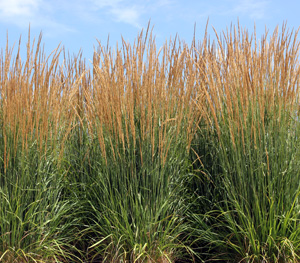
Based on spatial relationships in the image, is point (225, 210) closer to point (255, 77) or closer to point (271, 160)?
point (271, 160)

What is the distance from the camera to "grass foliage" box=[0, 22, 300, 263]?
3133 millimetres

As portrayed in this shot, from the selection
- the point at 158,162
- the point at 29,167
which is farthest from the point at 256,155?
the point at 29,167

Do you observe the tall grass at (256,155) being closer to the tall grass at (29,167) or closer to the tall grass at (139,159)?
the tall grass at (139,159)

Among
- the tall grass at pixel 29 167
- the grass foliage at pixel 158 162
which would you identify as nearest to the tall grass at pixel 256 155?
the grass foliage at pixel 158 162

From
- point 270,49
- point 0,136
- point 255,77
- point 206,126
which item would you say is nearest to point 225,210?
point 206,126

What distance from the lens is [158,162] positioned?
10.2ft

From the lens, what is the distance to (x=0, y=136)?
137 inches

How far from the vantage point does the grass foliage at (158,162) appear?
10.3ft

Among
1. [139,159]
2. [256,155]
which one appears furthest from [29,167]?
[256,155]

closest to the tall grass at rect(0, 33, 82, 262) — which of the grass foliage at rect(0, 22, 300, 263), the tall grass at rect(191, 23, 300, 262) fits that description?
the grass foliage at rect(0, 22, 300, 263)

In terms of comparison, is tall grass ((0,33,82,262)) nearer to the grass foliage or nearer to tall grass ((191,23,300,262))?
the grass foliage

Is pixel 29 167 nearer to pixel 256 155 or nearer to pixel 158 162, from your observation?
pixel 158 162

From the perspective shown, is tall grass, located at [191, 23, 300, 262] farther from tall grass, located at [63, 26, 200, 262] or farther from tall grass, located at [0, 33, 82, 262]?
tall grass, located at [0, 33, 82, 262]

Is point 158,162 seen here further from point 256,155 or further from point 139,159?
point 256,155
